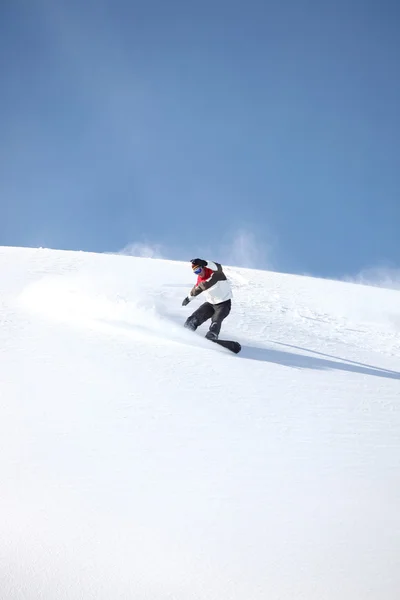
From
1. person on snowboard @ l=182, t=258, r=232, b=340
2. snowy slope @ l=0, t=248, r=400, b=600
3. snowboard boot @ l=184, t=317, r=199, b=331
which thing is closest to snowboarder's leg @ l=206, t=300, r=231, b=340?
person on snowboard @ l=182, t=258, r=232, b=340

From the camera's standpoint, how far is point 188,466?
3523mm

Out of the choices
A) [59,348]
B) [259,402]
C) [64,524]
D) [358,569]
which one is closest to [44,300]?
[59,348]

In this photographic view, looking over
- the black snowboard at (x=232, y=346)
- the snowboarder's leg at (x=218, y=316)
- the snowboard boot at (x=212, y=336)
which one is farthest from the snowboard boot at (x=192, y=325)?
the black snowboard at (x=232, y=346)

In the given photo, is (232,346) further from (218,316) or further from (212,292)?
(212,292)

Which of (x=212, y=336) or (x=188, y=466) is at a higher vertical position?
(x=212, y=336)

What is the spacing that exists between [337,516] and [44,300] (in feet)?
23.1

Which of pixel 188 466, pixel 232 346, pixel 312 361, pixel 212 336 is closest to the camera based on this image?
pixel 188 466

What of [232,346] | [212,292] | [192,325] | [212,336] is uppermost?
[212,292]

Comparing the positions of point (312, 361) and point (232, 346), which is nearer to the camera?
point (232, 346)

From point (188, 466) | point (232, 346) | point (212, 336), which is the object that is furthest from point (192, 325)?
point (188, 466)

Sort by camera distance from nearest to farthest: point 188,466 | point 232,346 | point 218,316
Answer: point 188,466 → point 232,346 → point 218,316

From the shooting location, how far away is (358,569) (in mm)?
2605

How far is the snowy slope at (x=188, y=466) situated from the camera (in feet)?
8.24

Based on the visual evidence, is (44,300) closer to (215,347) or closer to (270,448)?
(215,347)
